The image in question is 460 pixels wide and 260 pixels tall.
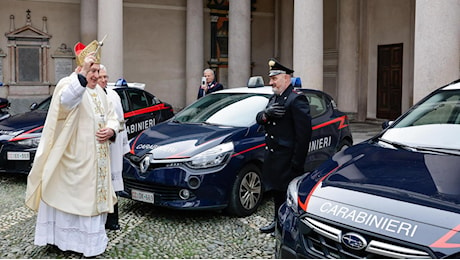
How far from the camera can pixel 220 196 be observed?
5160 millimetres

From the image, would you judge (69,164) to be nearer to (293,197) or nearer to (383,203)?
(293,197)

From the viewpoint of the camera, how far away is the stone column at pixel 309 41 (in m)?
10.2

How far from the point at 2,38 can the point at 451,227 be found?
662 inches

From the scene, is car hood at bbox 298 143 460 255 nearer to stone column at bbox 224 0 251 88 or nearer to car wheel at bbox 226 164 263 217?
car wheel at bbox 226 164 263 217

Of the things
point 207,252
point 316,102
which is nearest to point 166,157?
point 207,252

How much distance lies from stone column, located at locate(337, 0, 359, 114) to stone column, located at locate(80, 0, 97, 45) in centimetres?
849

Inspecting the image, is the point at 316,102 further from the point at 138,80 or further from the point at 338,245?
the point at 138,80

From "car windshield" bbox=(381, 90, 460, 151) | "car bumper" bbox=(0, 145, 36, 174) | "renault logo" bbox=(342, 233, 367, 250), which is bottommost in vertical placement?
"car bumper" bbox=(0, 145, 36, 174)

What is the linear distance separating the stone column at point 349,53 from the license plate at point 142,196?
11.7 m

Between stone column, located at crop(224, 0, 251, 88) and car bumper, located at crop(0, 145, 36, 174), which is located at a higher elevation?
stone column, located at crop(224, 0, 251, 88)

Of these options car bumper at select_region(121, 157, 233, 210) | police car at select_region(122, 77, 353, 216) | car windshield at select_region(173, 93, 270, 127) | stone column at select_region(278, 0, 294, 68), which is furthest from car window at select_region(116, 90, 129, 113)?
stone column at select_region(278, 0, 294, 68)

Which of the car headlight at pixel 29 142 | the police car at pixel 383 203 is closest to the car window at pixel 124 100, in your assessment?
the car headlight at pixel 29 142

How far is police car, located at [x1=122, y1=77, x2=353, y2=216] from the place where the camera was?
5.09m

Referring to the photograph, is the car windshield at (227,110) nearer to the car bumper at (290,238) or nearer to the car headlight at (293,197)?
the car headlight at (293,197)
